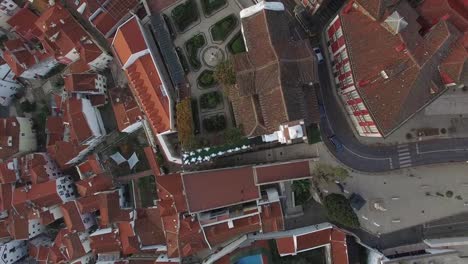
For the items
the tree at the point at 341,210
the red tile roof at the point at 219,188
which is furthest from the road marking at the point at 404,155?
the red tile roof at the point at 219,188

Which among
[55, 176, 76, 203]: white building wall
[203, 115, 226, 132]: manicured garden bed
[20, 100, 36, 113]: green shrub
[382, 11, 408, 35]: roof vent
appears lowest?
[55, 176, 76, 203]: white building wall

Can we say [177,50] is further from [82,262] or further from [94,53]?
[82,262]

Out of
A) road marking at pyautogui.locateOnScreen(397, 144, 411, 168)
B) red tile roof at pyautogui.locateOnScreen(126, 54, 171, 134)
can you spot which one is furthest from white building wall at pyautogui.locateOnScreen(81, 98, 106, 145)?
road marking at pyautogui.locateOnScreen(397, 144, 411, 168)

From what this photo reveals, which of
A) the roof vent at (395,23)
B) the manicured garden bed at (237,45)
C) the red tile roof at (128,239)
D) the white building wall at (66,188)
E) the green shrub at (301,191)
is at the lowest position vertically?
the red tile roof at (128,239)

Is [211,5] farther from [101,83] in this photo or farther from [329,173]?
[329,173]

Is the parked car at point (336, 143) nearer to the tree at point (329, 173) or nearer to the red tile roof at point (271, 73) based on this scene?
the tree at point (329, 173)

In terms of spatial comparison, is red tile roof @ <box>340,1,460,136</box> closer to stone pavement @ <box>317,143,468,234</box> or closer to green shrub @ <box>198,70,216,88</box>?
stone pavement @ <box>317,143,468,234</box>
